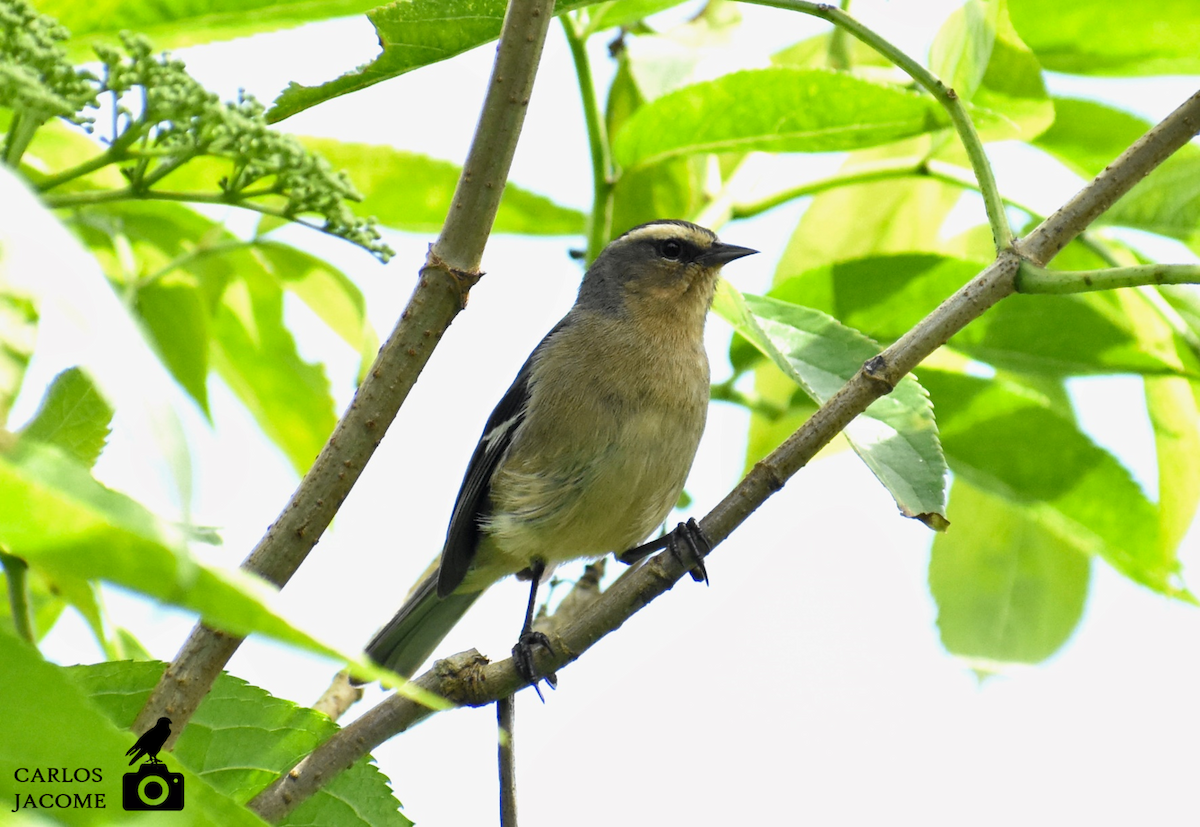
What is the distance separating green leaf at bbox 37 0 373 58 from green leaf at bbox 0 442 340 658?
2.20 m

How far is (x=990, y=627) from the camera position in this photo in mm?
3527

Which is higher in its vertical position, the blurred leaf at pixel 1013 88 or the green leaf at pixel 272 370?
the blurred leaf at pixel 1013 88

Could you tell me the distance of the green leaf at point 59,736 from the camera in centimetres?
130

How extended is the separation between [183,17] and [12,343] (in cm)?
179

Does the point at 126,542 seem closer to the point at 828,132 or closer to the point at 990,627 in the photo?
the point at 828,132

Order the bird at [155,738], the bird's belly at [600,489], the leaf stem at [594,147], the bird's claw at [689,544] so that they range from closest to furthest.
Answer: the bird at [155,738] < the bird's claw at [689,544] < the leaf stem at [594,147] < the bird's belly at [600,489]

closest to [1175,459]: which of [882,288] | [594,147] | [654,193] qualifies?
[882,288]

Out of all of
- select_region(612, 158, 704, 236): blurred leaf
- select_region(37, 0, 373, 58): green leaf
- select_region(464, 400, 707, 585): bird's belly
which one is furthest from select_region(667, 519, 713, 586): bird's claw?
select_region(37, 0, 373, 58): green leaf

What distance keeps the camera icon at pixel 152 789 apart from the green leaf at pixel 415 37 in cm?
146

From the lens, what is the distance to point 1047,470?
3268 mm

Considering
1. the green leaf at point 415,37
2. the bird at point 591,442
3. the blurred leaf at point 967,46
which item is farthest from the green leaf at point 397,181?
the blurred leaf at point 967,46

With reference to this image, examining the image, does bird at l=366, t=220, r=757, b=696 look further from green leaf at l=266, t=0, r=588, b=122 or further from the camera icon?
the camera icon

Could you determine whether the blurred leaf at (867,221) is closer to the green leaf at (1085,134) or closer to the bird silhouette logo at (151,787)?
the green leaf at (1085,134)

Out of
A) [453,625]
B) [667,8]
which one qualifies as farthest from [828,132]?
[453,625]
